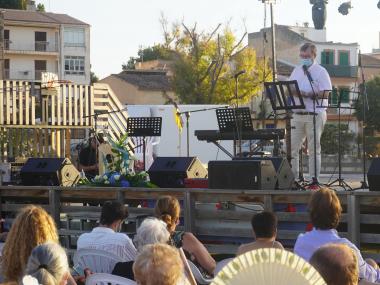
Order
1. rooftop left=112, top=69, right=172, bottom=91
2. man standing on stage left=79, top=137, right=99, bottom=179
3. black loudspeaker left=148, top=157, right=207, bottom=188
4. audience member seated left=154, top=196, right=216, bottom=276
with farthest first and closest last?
1. rooftop left=112, top=69, right=172, bottom=91
2. man standing on stage left=79, top=137, right=99, bottom=179
3. black loudspeaker left=148, top=157, right=207, bottom=188
4. audience member seated left=154, top=196, right=216, bottom=276

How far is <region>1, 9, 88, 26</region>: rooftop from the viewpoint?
65.4 metres

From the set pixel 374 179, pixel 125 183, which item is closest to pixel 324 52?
pixel 125 183

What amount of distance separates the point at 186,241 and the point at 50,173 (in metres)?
5.75

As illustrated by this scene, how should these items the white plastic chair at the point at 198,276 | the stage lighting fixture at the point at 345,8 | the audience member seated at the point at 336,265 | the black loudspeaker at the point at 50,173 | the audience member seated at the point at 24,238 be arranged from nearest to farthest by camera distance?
the audience member seated at the point at 336,265, the audience member seated at the point at 24,238, the white plastic chair at the point at 198,276, the black loudspeaker at the point at 50,173, the stage lighting fixture at the point at 345,8

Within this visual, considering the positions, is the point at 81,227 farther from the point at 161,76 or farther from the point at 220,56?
the point at 161,76

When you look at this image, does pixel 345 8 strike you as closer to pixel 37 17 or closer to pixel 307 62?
pixel 307 62

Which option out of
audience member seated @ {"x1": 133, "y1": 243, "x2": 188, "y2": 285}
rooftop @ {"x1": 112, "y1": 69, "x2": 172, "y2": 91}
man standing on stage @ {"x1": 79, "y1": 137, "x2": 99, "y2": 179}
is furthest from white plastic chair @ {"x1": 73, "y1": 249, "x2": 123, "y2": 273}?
rooftop @ {"x1": 112, "y1": 69, "x2": 172, "y2": 91}

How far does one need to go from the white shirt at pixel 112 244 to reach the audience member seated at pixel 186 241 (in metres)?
0.41

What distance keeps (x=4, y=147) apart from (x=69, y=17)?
50.3 meters

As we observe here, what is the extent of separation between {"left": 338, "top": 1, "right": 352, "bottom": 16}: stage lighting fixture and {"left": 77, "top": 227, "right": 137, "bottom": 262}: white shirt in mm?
13113

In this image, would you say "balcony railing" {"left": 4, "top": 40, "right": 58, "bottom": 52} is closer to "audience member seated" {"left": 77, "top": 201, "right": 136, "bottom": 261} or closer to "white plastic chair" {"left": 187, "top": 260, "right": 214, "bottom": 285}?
"audience member seated" {"left": 77, "top": 201, "right": 136, "bottom": 261}

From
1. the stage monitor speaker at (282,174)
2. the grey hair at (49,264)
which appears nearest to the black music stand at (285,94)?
the stage monitor speaker at (282,174)

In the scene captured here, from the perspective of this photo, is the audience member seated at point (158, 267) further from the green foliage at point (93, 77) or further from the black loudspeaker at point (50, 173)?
the green foliage at point (93, 77)

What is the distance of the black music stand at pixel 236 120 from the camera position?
11414mm
